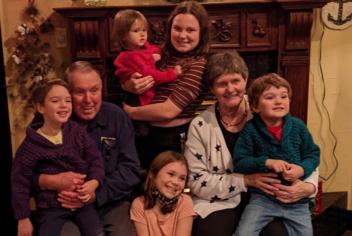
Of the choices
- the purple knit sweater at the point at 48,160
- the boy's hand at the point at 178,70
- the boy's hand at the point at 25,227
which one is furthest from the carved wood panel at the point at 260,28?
the boy's hand at the point at 25,227

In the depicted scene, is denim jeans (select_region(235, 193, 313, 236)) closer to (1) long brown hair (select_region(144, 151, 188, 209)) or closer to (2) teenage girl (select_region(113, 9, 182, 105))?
(1) long brown hair (select_region(144, 151, 188, 209))

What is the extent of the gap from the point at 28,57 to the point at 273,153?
1999mm

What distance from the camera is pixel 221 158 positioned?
2041 mm

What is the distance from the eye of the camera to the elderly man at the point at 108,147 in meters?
1.92

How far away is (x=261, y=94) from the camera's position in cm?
193

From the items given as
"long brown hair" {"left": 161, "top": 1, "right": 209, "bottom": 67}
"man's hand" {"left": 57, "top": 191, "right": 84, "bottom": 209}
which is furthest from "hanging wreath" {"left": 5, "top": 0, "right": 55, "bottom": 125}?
"man's hand" {"left": 57, "top": 191, "right": 84, "bottom": 209}

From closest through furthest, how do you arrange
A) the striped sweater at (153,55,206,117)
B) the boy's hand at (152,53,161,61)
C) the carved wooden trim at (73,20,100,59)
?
the striped sweater at (153,55,206,117) → the boy's hand at (152,53,161,61) → the carved wooden trim at (73,20,100,59)

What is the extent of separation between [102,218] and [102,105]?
0.49 metres

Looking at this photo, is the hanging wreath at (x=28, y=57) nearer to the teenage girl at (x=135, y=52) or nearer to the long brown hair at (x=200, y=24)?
the teenage girl at (x=135, y=52)

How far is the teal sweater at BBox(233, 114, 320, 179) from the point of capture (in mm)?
1919

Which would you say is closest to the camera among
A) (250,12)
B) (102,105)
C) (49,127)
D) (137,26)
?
(49,127)

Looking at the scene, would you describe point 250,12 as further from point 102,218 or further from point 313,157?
point 102,218

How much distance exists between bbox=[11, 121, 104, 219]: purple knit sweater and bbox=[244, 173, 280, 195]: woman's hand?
2.09ft

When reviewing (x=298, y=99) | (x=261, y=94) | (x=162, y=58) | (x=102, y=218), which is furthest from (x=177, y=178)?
(x=298, y=99)
